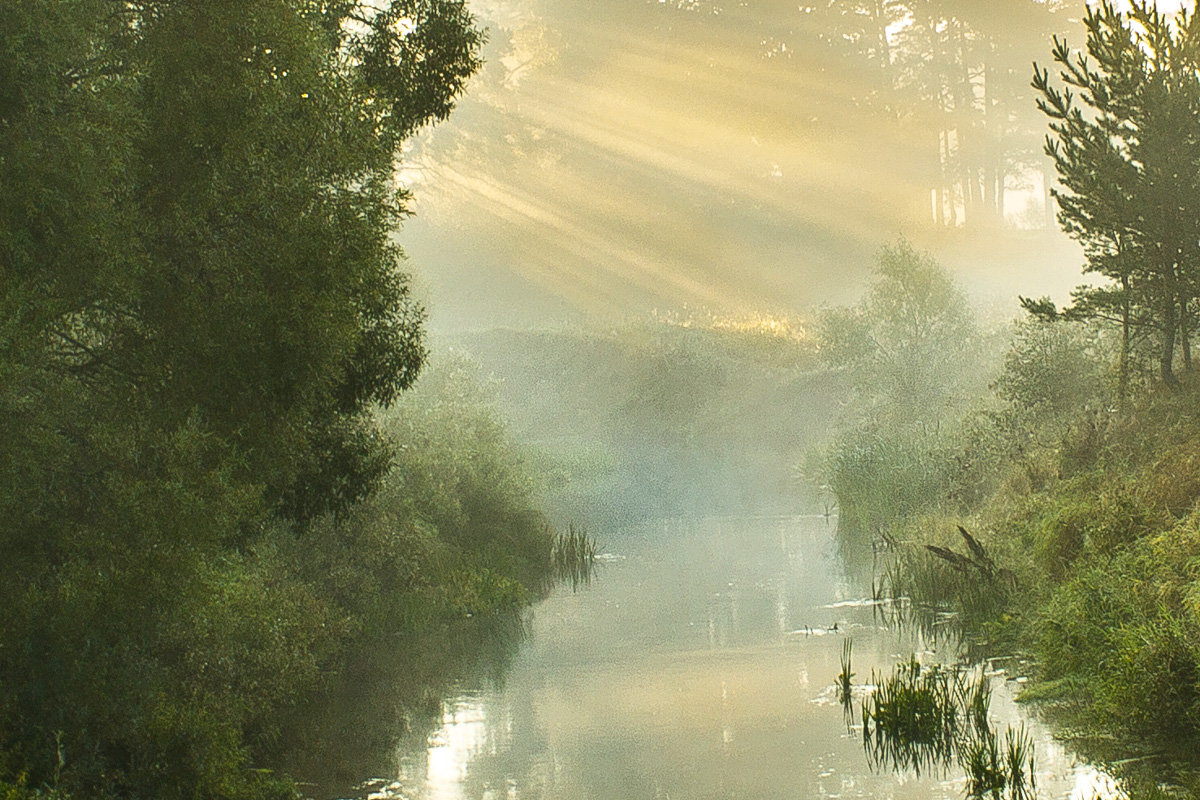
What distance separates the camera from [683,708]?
1571 cm

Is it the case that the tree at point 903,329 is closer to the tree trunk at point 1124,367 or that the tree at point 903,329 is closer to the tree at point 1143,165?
the tree trunk at point 1124,367

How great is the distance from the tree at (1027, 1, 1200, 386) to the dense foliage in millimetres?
12069

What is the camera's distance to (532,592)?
2541 centimetres

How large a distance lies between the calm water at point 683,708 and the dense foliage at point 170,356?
2.62 meters

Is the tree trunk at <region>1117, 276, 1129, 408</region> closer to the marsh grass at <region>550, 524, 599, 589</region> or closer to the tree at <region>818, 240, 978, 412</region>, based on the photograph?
the marsh grass at <region>550, 524, 599, 589</region>

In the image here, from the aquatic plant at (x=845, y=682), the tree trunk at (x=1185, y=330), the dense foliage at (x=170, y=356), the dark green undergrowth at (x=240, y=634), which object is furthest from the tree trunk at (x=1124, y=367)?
the dense foliage at (x=170, y=356)

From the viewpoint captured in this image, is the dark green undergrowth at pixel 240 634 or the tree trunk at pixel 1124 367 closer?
the dark green undergrowth at pixel 240 634

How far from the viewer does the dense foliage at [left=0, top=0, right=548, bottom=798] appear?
10.1 metres

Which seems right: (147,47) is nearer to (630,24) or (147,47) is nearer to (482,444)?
(482,444)

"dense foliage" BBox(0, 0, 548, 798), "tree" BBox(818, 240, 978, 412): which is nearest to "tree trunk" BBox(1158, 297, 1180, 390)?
"dense foliage" BBox(0, 0, 548, 798)

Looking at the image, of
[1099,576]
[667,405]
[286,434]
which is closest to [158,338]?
[286,434]

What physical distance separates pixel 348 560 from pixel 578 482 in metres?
26.5

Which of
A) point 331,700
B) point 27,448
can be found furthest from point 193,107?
point 331,700

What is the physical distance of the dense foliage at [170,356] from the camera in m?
10.1
